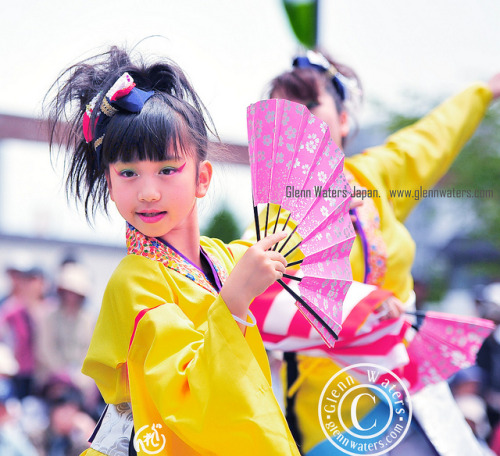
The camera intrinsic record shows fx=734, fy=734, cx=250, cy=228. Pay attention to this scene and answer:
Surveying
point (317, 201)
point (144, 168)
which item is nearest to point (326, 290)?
point (317, 201)

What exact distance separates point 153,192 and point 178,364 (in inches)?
14.2

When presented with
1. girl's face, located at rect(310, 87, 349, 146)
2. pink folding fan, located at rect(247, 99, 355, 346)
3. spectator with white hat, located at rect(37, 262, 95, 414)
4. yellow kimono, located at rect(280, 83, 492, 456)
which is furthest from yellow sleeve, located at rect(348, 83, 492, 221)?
spectator with white hat, located at rect(37, 262, 95, 414)

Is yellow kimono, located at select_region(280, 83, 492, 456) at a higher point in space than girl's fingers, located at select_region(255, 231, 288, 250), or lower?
lower

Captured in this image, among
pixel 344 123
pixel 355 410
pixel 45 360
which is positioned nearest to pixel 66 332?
pixel 45 360

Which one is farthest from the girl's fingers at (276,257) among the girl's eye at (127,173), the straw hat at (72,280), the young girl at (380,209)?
the straw hat at (72,280)

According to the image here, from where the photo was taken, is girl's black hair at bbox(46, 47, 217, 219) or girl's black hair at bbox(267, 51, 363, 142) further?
girl's black hair at bbox(267, 51, 363, 142)

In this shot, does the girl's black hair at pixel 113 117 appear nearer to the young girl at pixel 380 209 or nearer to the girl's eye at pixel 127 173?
the girl's eye at pixel 127 173

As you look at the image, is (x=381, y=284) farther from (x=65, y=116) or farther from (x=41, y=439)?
(x=41, y=439)

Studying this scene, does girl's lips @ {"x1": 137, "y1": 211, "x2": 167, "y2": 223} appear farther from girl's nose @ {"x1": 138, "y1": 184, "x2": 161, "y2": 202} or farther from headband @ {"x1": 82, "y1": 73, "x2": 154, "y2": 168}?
headband @ {"x1": 82, "y1": 73, "x2": 154, "y2": 168}

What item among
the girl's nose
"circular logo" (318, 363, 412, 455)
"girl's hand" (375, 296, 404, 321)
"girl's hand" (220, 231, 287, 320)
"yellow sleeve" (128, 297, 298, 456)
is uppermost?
the girl's nose

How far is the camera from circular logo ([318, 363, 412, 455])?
2055 mm

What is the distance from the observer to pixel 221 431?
1398 millimetres

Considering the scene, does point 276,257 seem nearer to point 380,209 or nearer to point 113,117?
point 113,117

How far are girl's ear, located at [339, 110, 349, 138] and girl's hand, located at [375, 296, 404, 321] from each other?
2.09 ft
